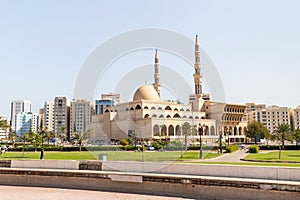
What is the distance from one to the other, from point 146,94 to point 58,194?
5580 cm

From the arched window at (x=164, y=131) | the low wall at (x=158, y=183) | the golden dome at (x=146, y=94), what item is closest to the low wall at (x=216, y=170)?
the low wall at (x=158, y=183)

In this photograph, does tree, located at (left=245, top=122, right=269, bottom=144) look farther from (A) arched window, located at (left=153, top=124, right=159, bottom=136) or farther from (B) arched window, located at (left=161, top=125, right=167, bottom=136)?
(A) arched window, located at (left=153, top=124, right=159, bottom=136)

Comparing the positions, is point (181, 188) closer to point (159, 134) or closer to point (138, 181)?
point (138, 181)

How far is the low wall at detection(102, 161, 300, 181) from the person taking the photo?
409 inches

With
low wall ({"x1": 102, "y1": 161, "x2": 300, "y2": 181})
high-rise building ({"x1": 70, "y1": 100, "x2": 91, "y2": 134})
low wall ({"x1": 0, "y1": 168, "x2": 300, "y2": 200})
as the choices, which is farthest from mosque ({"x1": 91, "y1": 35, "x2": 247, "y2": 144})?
low wall ({"x1": 0, "y1": 168, "x2": 300, "y2": 200})

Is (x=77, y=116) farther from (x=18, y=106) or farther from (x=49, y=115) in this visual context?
(x=18, y=106)

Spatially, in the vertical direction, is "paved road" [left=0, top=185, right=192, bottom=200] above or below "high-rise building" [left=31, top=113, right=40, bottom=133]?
below

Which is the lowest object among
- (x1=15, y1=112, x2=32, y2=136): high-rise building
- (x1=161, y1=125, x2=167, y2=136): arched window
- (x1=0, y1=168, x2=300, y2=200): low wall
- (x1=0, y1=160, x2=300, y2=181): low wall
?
(x1=0, y1=168, x2=300, y2=200): low wall

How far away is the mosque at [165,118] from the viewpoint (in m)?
60.1

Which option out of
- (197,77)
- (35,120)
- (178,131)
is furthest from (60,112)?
(197,77)

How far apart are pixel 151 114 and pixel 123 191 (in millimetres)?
52402

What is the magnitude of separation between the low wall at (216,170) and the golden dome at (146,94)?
177 ft

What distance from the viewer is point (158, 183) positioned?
11.5 metres

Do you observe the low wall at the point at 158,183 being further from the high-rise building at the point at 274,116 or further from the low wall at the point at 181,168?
the high-rise building at the point at 274,116
